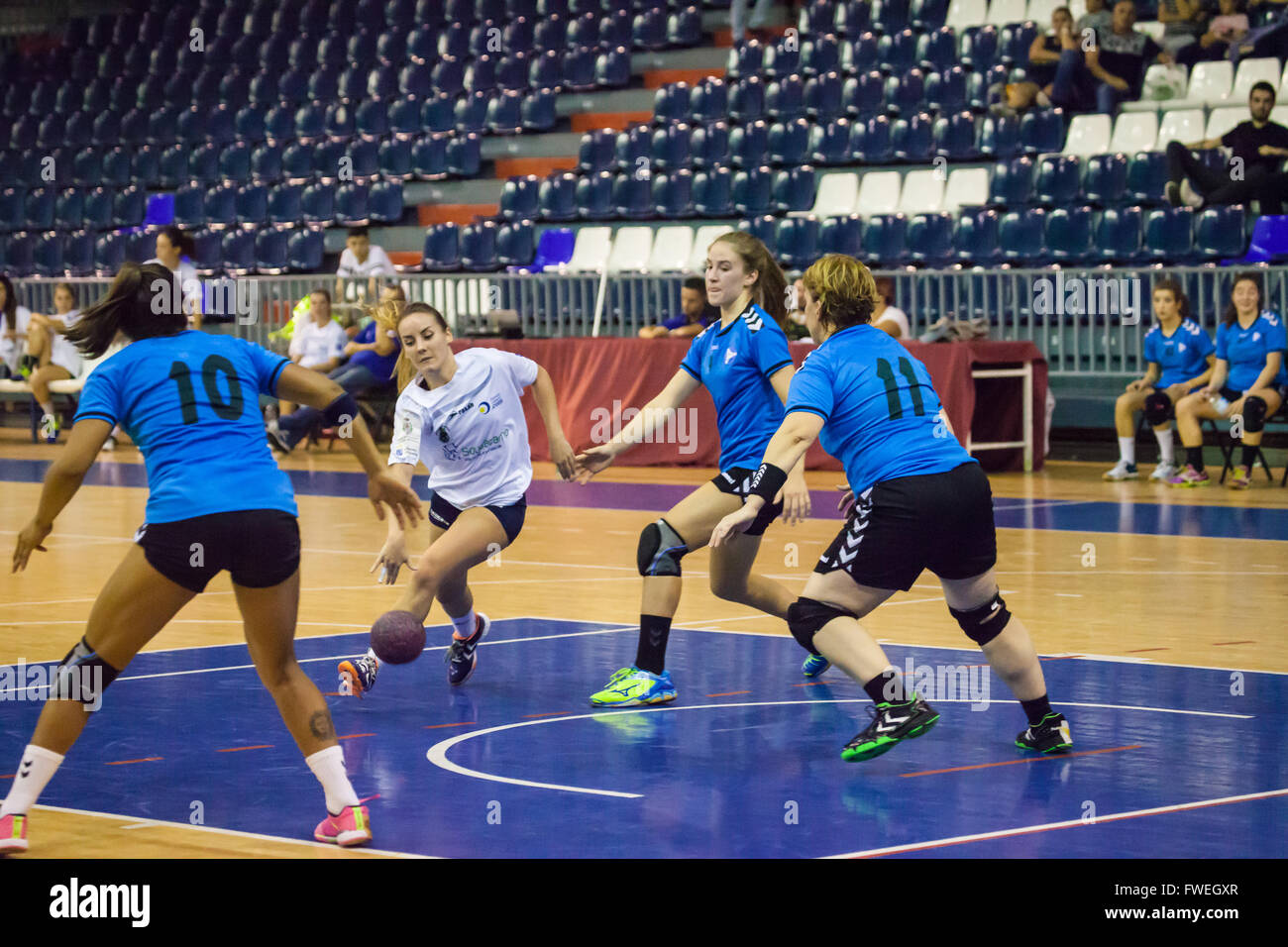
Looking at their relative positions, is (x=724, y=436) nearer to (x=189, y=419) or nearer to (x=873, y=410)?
(x=873, y=410)

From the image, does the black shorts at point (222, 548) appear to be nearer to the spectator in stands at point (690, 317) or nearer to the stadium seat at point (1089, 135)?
the spectator in stands at point (690, 317)

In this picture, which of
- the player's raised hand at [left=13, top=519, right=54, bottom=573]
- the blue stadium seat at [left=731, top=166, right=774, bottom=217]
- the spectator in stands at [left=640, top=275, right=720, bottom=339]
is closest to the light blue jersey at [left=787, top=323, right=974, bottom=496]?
the player's raised hand at [left=13, top=519, right=54, bottom=573]

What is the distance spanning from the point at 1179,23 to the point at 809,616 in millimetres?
15665

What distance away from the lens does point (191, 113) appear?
29750 millimetres

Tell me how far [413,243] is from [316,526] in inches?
473

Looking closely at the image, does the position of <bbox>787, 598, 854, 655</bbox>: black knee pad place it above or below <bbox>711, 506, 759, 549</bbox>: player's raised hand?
below

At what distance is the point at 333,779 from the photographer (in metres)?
5.56

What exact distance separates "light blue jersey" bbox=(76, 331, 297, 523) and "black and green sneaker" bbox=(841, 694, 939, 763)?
2.10 metres

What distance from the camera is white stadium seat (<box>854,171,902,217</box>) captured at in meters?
21.0

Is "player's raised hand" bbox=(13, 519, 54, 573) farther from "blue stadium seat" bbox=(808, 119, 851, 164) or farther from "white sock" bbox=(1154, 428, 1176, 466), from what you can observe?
"blue stadium seat" bbox=(808, 119, 851, 164)

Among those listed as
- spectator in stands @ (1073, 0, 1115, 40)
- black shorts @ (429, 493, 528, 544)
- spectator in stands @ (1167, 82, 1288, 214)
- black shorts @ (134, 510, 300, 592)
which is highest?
spectator in stands @ (1073, 0, 1115, 40)

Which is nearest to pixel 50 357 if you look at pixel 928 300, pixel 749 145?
pixel 749 145

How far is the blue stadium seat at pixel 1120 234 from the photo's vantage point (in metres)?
18.6
